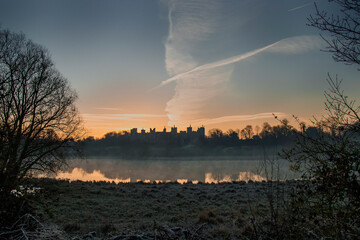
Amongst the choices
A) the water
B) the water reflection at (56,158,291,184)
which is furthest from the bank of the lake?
the water reflection at (56,158,291,184)

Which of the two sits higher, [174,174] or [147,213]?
[147,213]

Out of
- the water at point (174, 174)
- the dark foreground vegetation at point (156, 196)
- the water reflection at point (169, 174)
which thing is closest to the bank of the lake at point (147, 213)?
the dark foreground vegetation at point (156, 196)

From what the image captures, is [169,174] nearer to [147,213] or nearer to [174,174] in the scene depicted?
[174,174]

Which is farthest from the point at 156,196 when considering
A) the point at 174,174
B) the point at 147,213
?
the point at 174,174

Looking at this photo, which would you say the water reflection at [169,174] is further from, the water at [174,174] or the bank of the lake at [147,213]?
the bank of the lake at [147,213]

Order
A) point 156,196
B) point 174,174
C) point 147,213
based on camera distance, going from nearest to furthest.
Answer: point 147,213 < point 156,196 < point 174,174

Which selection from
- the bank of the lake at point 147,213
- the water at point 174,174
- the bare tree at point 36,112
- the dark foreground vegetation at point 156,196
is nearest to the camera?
the dark foreground vegetation at point 156,196

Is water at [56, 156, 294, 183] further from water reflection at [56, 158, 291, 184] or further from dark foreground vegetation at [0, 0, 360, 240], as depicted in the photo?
dark foreground vegetation at [0, 0, 360, 240]

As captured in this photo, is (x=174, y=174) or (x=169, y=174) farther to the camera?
(x=169, y=174)

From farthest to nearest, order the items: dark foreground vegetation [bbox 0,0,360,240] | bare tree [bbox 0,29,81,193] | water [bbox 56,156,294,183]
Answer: water [bbox 56,156,294,183]
bare tree [bbox 0,29,81,193]
dark foreground vegetation [bbox 0,0,360,240]

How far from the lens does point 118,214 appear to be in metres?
10.0

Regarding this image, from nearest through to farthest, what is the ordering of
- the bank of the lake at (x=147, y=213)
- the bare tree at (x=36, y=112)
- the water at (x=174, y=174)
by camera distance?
the bank of the lake at (x=147, y=213) < the bare tree at (x=36, y=112) < the water at (x=174, y=174)

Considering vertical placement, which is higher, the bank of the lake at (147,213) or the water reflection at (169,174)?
the bank of the lake at (147,213)

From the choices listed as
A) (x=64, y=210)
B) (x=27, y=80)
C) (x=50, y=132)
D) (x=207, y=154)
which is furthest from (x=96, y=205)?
(x=207, y=154)
